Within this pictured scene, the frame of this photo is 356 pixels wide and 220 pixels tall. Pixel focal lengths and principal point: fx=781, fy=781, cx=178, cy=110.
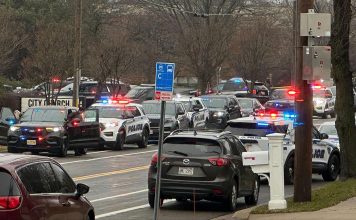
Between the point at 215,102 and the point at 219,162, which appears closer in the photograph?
the point at 219,162

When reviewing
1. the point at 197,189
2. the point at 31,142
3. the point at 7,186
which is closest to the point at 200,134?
the point at 197,189

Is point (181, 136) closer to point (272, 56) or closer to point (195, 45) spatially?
point (195, 45)

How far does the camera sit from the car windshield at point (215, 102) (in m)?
40.7

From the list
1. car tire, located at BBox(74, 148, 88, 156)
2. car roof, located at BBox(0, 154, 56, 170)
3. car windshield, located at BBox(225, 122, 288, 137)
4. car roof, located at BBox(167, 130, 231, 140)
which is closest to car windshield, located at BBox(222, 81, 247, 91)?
car tire, located at BBox(74, 148, 88, 156)

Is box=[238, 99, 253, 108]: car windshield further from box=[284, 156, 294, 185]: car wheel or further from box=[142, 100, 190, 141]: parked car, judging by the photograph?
box=[284, 156, 294, 185]: car wheel

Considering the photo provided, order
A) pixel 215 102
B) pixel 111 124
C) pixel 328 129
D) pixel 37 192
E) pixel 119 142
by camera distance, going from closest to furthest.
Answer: pixel 37 192 < pixel 328 129 < pixel 111 124 < pixel 119 142 < pixel 215 102

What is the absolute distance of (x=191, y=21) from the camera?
57656mm

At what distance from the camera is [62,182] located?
32.5 ft

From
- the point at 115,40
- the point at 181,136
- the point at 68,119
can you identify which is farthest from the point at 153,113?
the point at 181,136

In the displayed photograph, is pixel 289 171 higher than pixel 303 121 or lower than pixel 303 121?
lower

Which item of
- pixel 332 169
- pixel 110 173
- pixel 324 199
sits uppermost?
pixel 324 199

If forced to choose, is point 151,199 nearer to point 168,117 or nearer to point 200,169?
point 200,169

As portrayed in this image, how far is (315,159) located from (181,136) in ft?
21.2

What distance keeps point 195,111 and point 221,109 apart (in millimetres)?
3397
